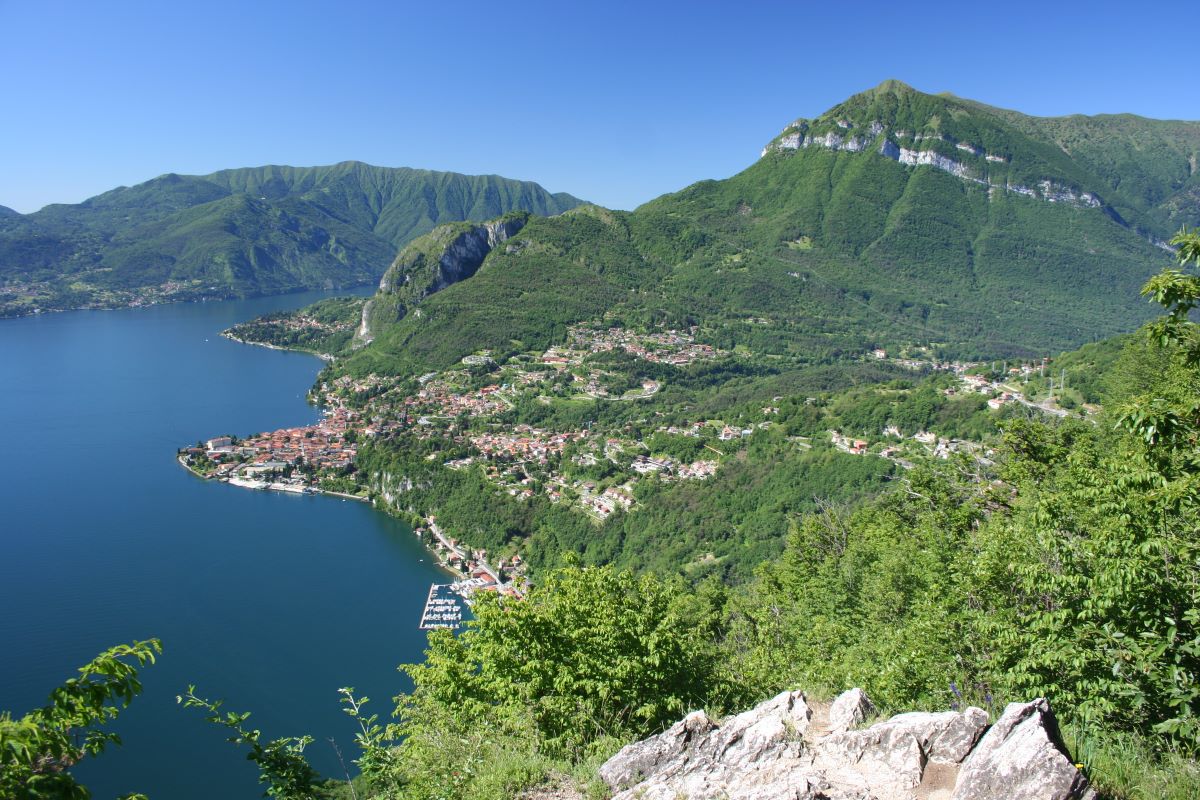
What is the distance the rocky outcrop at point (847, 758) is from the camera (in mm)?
3807

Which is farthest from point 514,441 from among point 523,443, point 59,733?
point 59,733

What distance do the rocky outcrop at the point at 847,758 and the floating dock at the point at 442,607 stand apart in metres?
25.6

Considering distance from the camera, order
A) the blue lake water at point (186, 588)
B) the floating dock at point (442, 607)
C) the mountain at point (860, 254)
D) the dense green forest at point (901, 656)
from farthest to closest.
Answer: the mountain at point (860, 254), the floating dock at point (442, 607), the blue lake water at point (186, 588), the dense green forest at point (901, 656)

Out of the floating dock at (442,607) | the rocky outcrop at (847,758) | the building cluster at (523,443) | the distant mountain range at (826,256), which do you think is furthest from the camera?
the distant mountain range at (826,256)

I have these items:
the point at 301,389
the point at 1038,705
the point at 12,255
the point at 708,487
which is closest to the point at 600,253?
the point at 301,389

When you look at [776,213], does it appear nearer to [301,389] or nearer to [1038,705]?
[301,389]

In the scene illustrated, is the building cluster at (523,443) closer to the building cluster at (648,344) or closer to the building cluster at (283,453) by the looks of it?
the building cluster at (283,453)

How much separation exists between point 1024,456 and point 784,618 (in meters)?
6.30

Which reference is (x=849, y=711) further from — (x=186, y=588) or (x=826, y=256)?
(x=826, y=256)

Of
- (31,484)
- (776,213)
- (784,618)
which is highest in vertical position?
(776,213)

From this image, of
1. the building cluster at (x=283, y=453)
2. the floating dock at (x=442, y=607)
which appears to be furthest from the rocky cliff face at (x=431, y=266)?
the floating dock at (x=442, y=607)

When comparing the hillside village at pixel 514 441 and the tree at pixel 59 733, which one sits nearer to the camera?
the tree at pixel 59 733

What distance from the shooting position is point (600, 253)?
11688cm

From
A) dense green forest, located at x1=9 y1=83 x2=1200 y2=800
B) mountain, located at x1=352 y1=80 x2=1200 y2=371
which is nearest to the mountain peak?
mountain, located at x1=352 y1=80 x2=1200 y2=371
